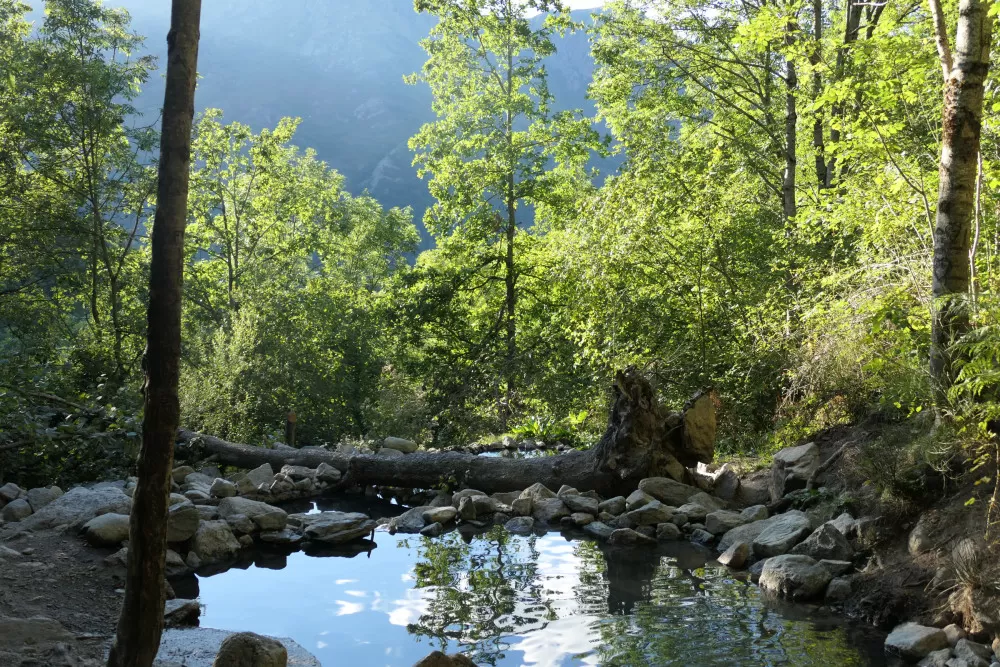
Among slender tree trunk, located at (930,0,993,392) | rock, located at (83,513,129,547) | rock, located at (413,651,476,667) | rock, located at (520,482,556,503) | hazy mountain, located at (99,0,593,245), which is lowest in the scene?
rock, located at (413,651,476,667)

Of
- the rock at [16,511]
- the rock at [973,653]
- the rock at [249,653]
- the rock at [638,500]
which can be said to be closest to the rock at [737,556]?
the rock at [638,500]

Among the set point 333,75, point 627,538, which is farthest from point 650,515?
point 333,75

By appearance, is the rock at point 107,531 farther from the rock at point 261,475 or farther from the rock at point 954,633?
the rock at point 954,633

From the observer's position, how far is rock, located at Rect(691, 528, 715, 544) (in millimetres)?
8312

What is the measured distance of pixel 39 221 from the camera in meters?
16.7

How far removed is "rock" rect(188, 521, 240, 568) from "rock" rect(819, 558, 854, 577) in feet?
17.7

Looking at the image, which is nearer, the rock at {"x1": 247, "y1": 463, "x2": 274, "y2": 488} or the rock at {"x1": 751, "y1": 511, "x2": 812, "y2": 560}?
the rock at {"x1": 751, "y1": 511, "x2": 812, "y2": 560}

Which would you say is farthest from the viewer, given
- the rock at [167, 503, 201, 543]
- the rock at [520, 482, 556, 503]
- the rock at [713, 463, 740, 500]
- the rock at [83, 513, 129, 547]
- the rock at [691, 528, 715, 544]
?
the rock at [520, 482, 556, 503]

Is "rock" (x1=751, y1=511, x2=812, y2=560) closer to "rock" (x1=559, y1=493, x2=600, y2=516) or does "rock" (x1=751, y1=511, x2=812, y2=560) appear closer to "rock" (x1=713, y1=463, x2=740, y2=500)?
"rock" (x1=713, y1=463, x2=740, y2=500)

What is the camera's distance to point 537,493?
A: 10086 mm

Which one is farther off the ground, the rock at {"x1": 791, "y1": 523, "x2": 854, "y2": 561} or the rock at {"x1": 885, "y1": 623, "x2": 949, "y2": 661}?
the rock at {"x1": 791, "y1": 523, "x2": 854, "y2": 561}

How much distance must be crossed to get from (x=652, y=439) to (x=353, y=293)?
1789 centimetres

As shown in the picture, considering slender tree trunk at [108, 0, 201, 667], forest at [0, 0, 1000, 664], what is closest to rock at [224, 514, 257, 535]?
forest at [0, 0, 1000, 664]

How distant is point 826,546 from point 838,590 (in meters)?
0.59
